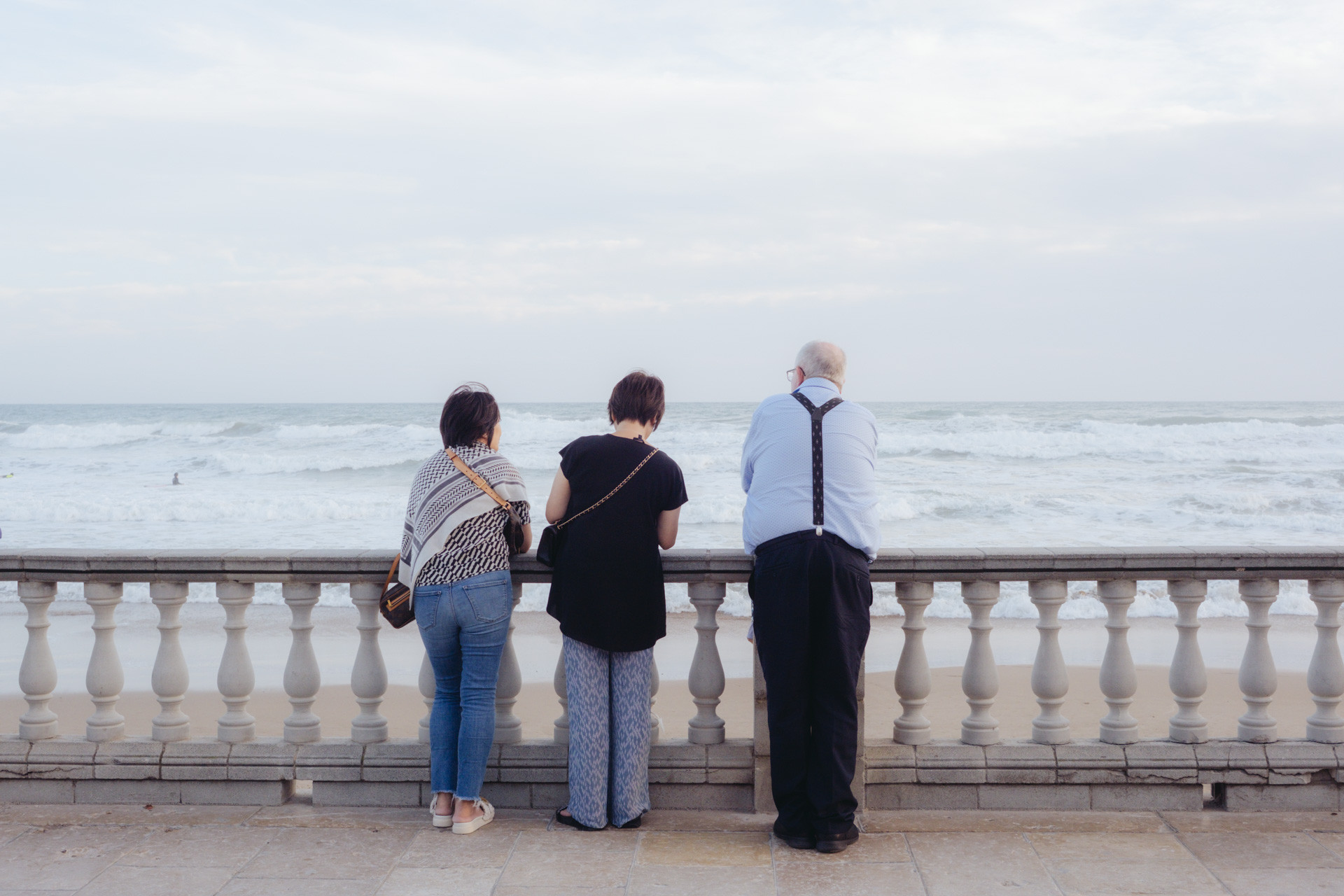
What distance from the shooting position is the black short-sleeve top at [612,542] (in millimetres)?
3348

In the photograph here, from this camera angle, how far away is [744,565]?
3.54 meters

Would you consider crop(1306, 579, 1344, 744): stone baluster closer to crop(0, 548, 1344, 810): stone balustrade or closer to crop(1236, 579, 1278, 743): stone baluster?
crop(0, 548, 1344, 810): stone balustrade

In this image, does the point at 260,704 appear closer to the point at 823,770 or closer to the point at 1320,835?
the point at 823,770

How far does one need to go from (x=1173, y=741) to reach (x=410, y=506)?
307 cm

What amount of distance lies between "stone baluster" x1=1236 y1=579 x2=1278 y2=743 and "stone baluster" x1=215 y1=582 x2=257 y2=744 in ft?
12.8

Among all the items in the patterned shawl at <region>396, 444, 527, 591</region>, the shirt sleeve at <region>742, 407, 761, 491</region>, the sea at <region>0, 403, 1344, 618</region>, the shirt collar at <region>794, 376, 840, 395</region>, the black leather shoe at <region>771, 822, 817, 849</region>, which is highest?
the shirt collar at <region>794, 376, 840, 395</region>

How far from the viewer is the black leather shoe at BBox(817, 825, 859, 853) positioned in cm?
321

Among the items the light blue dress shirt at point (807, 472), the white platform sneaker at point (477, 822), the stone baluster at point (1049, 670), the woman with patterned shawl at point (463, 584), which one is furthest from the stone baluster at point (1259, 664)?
the white platform sneaker at point (477, 822)

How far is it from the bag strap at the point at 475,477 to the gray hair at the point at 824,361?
1199 millimetres

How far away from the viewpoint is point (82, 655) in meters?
7.80

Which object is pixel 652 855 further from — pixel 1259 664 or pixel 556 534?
pixel 1259 664

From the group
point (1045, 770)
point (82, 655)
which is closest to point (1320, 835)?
point (1045, 770)

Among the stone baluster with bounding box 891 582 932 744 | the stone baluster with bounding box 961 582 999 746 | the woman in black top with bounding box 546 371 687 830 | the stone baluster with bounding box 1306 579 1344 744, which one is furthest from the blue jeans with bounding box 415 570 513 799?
the stone baluster with bounding box 1306 579 1344 744

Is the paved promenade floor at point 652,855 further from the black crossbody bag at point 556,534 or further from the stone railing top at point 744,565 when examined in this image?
the black crossbody bag at point 556,534
